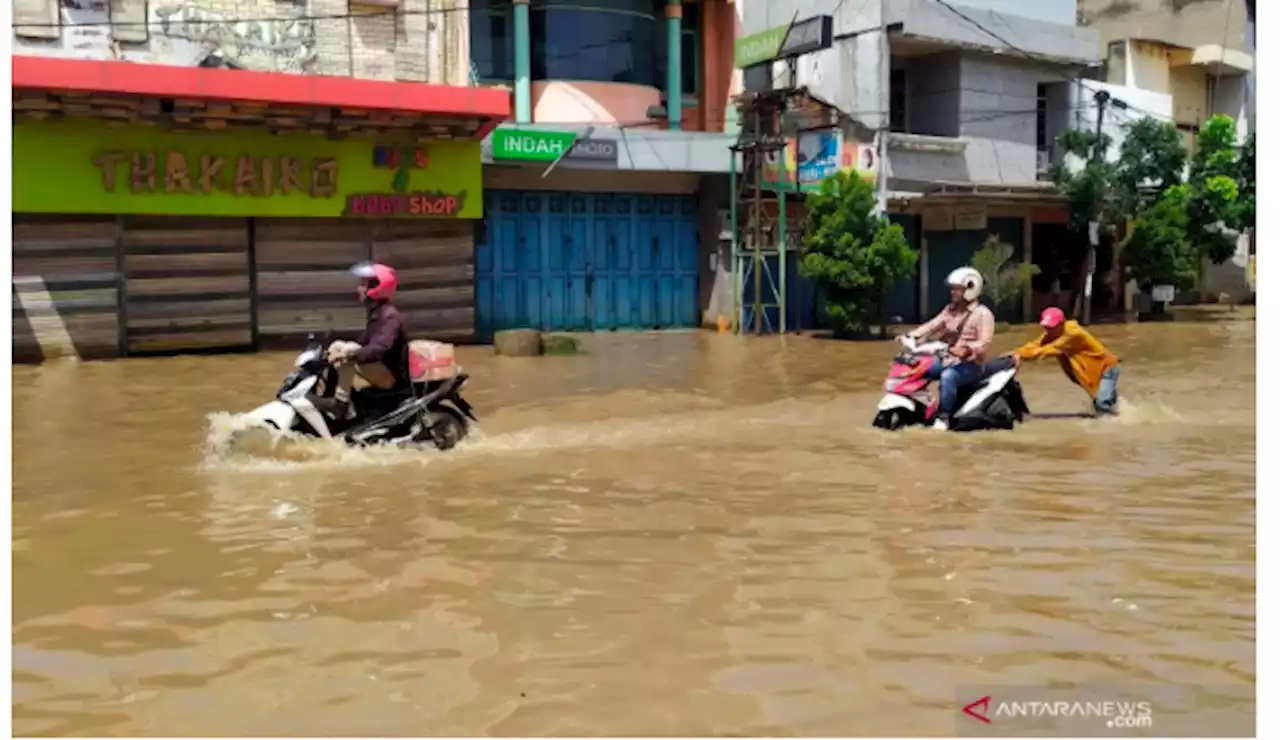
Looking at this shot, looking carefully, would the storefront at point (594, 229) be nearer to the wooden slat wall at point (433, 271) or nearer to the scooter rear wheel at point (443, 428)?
the wooden slat wall at point (433, 271)

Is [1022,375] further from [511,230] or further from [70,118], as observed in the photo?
[70,118]

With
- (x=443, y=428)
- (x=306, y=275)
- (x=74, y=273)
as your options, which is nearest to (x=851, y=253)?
(x=306, y=275)

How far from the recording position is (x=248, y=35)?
17.6 metres

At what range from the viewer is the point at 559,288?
865 inches

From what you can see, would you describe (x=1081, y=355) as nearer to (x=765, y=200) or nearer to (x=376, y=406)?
(x=376, y=406)

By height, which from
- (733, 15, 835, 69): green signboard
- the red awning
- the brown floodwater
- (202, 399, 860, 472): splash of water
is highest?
(733, 15, 835, 69): green signboard

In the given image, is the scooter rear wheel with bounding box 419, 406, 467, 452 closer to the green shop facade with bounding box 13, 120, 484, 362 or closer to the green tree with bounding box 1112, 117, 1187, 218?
the green shop facade with bounding box 13, 120, 484, 362

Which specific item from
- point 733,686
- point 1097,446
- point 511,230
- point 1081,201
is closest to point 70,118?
point 511,230

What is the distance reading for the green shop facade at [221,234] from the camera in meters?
16.6

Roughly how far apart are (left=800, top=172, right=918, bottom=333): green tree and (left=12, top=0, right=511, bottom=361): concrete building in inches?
233

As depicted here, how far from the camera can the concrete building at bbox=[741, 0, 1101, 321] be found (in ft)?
77.6

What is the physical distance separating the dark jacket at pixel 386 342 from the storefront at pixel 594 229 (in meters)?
12.1

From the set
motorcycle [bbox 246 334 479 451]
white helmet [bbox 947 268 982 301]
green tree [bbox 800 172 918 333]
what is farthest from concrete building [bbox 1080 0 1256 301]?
motorcycle [bbox 246 334 479 451]

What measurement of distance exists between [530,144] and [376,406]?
12.5m
